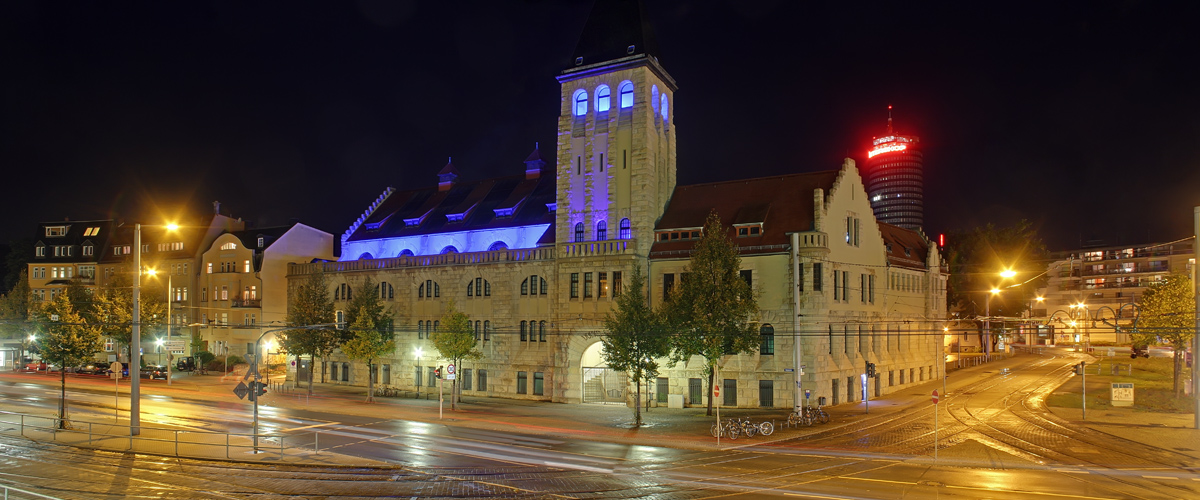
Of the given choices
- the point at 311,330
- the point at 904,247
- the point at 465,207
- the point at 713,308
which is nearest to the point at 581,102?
the point at 465,207

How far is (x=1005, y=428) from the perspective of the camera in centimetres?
3544

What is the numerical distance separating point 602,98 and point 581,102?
5.64ft

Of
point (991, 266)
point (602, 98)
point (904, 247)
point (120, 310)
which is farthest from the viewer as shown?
point (991, 266)

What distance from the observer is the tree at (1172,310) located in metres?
47.1

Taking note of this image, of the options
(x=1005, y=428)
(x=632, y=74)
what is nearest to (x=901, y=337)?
(x=1005, y=428)

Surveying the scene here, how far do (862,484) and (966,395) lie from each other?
3481 centimetres

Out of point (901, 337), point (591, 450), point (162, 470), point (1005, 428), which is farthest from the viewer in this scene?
point (901, 337)

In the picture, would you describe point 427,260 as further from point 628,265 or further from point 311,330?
point 628,265

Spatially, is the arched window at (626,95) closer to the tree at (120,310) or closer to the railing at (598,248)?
the railing at (598,248)

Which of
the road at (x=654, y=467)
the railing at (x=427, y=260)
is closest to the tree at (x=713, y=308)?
the road at (x=654, y=467)

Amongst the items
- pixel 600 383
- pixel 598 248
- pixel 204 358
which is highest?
pixel 598 248

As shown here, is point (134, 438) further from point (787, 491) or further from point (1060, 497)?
point (1060, 497)

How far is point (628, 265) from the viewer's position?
46.8 metres

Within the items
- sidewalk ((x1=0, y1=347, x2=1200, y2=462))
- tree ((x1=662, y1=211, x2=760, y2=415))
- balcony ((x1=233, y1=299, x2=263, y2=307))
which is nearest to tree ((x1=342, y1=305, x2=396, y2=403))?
sidewalk ((x1=0, y1=347, x2=1200, y2=462))
